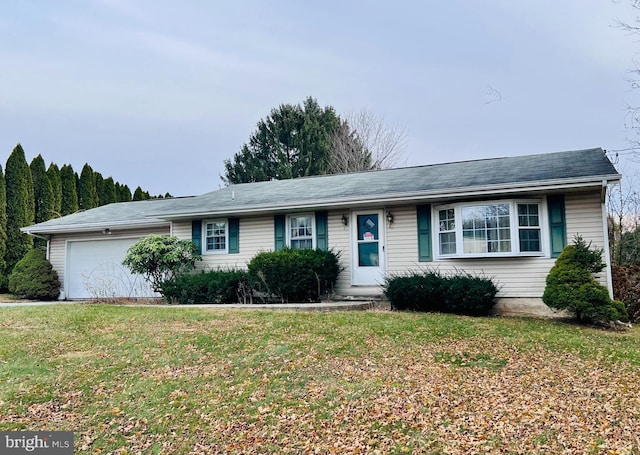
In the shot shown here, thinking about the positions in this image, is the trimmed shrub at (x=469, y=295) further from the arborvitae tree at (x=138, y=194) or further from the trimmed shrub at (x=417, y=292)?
the arborvitae tree at (x=138, y=194)

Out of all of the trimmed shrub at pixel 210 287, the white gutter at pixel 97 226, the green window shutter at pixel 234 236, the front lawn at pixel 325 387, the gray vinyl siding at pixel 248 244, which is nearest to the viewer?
the front lawn at pixel 325 387

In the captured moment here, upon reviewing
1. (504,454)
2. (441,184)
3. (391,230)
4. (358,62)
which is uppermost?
(358,62)

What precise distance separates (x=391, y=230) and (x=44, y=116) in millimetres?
14211

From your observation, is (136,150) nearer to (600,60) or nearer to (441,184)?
(441,184)

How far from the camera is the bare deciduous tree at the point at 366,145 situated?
25656 mm

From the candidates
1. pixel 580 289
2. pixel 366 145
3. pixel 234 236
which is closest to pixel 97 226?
pixel 234 236

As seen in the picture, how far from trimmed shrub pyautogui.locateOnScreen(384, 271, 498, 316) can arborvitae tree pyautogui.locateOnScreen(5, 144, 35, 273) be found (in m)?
14.1

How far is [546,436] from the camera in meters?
3.54

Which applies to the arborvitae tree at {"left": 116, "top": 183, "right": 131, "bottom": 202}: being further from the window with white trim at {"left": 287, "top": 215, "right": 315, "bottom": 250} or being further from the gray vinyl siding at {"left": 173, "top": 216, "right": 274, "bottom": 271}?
the window with white trim at {"left": 287, "top": 215, "right": 315, "bottom": 250}

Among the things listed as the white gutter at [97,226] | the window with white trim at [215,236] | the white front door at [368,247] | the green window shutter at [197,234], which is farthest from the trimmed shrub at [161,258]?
the white front door at [368,247]

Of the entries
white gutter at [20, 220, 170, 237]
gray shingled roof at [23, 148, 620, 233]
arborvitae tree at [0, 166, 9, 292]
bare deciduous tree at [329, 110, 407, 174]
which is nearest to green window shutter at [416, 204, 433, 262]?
gray shingled roof at [23, 148, 620, 233]

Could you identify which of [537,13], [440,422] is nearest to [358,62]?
[537,13]

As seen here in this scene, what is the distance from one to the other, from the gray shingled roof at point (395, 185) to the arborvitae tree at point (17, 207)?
8.27 ft

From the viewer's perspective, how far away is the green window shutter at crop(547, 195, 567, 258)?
8.80 meters
